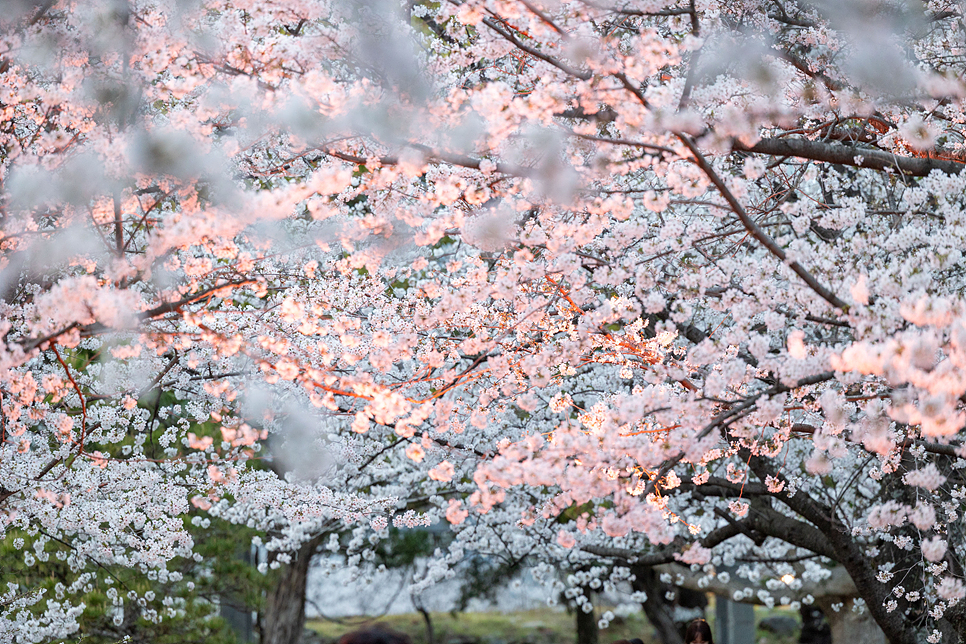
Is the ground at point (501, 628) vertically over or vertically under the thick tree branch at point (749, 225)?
under

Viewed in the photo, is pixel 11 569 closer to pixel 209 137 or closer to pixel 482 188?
pixel 209 137

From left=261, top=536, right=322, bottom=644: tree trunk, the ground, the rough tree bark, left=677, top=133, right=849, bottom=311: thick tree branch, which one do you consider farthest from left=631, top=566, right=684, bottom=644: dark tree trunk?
left=677, top=133, right=849, bottom=311: thick tree branch

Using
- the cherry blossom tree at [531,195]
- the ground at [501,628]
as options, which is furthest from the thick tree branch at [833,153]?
the ground at [501,628]

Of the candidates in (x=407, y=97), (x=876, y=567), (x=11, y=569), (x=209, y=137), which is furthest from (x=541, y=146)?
(x=11, y=569)

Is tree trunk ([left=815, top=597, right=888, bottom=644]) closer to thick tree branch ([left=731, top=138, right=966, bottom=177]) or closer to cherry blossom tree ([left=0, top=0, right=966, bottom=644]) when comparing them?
cherry blossom tree ([left=0, top=0, right=966, bottom=644])

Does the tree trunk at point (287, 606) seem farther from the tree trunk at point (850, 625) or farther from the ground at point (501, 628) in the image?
the tree trunk at point (850, 625)

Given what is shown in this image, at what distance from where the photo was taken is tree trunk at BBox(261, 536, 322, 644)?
11297 mm

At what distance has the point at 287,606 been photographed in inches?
448

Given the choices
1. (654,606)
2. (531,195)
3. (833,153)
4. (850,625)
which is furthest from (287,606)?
(833,153)

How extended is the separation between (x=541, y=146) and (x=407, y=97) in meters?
0.70

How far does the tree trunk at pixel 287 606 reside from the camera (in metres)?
11.3

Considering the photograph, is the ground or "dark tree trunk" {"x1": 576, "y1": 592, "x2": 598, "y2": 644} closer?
"dark tree trunk" {"x1": 576, "y1": 592, "x2": 598, "y2": 644}

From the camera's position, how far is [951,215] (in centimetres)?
421

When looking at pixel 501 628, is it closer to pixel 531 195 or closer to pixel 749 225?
pixel 531 195
